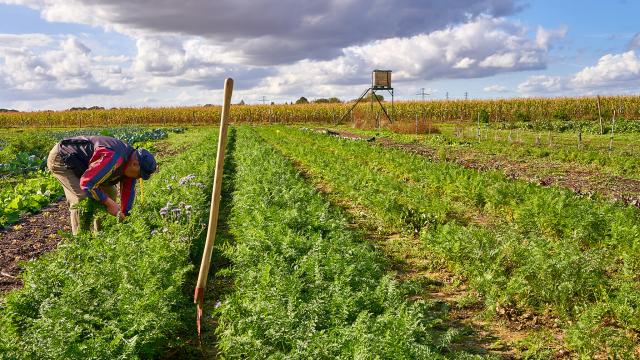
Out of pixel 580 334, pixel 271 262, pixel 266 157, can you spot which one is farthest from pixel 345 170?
pixel 580 334

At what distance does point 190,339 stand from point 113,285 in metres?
0.87

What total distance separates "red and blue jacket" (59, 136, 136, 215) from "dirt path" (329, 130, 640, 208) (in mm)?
8015

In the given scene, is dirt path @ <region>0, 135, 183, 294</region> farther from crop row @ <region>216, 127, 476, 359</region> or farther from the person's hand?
crop row @ <region>216, 127, 476, 359</region>

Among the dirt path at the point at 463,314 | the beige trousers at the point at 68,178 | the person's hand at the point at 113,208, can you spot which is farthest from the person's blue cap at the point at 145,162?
the dirt path at the point at 463,314

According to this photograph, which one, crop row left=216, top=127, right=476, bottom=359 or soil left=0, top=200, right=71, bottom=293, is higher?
crop row left=216, top=127, right=476, bottom=359

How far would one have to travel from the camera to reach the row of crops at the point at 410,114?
4231 cm

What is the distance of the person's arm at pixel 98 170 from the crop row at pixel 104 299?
21.3 inches

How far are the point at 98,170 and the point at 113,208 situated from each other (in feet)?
2.26

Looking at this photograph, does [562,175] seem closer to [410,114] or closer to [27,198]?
[27,198]

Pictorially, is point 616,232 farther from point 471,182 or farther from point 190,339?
point 190,339

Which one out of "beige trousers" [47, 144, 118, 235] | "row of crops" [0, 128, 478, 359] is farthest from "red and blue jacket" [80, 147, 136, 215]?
"row of crops" [0, 128, 478, 359]

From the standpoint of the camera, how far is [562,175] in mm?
13977

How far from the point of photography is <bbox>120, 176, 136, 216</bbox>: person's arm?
692cm

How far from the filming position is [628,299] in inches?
201
